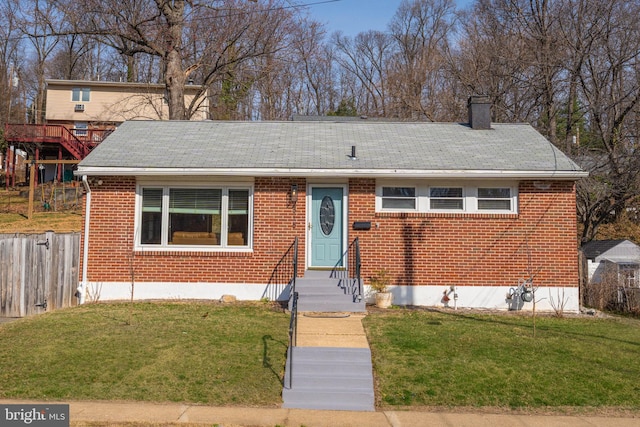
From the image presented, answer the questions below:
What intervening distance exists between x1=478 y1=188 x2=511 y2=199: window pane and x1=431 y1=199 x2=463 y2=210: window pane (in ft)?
1.66

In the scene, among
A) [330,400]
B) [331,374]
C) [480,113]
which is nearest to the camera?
[330,400]

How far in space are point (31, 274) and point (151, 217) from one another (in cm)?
277

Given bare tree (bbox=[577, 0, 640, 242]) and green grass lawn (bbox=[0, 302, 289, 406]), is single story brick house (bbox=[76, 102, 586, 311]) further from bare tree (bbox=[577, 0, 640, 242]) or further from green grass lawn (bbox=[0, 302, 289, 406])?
bare tree (bbox=[577, 0, 640, 242])

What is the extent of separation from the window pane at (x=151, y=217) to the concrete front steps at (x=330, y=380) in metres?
5.25

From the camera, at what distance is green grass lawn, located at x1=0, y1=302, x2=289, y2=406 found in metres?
6.04

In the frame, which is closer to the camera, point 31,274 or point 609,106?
point 31,274

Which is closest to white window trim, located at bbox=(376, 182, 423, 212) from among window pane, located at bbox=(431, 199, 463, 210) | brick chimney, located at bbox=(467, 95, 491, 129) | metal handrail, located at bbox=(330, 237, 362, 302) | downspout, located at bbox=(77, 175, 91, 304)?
window pane, located at bbox=(431, 199, 463, 210)

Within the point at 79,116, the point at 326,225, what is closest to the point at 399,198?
the point at 326,225

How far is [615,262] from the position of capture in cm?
1259

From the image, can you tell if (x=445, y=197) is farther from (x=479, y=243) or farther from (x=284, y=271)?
(x=284, y=271)

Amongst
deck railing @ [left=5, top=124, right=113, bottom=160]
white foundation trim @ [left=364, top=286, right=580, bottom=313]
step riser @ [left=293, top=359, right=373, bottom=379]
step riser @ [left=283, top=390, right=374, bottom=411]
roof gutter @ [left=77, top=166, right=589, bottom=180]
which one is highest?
deck railing @ [left=5, top=124, right=113, bottom=160]

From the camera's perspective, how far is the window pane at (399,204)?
10797 millimetres

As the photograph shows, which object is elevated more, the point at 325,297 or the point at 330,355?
the point at 325,297

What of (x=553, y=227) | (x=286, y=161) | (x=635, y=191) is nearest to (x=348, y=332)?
(x=286, y=161)
